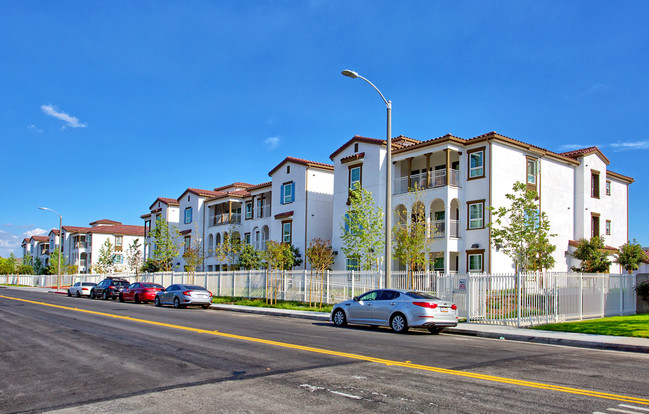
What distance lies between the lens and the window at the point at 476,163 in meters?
32.8

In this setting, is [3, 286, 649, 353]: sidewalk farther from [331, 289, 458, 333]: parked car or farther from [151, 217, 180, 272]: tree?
[151, 217, 180, 272]: tree

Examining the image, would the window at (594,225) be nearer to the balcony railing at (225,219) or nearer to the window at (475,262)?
the window at (475,262)

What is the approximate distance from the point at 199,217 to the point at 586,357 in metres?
49.3

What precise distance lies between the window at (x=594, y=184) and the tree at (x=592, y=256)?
494 cm

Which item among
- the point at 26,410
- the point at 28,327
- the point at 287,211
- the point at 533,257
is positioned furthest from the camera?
the point at 287,211

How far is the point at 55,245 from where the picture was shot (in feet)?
351

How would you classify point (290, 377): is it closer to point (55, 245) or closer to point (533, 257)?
point (533, 257)

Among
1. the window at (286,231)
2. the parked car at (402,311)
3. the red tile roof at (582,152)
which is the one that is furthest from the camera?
the window at (286,231)

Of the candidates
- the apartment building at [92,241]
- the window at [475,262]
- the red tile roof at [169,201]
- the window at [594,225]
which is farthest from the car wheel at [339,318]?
the apartment building at [92,241]

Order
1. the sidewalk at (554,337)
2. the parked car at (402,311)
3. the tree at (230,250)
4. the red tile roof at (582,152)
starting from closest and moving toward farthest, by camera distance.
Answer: the sidewalk at (554,337) < the parked car at (402,311) < the red tile roof at (582,152) < the tree at (230,250)

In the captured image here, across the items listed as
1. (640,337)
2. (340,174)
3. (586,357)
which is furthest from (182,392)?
(340,174)

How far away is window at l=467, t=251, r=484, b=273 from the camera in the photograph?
107 feet

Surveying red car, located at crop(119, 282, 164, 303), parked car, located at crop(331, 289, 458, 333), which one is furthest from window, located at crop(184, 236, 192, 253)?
parked car, located at crop(331, 289, 458, 333)

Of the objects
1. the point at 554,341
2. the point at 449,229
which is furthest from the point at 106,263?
the point at 554,341
